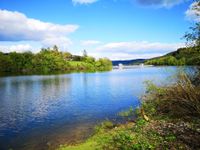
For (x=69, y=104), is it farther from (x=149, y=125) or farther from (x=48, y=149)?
(x=149, y=125)

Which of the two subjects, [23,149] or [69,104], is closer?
[23,149]

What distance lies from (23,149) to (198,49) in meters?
14.2

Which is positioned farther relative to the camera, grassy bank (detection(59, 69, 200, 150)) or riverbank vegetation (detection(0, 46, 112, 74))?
riverbank vegetation (detection(0, 46, 112, 74))

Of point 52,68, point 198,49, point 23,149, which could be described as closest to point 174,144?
point 198,49

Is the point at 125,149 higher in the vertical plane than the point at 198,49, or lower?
lower

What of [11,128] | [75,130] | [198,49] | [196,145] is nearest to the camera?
[196,145]

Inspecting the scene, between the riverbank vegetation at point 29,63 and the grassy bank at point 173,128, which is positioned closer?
the grassy bank at point 173,128

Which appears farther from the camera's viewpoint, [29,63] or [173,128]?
[29,63]

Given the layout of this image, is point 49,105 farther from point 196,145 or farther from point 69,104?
point 196,145

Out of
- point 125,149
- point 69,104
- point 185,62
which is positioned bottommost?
point 69,104

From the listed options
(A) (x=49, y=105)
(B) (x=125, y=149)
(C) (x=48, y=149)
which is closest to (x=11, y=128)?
(C) (x=48, y=149)

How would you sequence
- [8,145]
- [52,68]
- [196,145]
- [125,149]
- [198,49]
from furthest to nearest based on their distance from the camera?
1. [52,68]
2. [8,145]
3. [198,49]
4. [125,149]
5. [196,145]

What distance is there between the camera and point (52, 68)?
176875 millimetres

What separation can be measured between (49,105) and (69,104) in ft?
9.76
